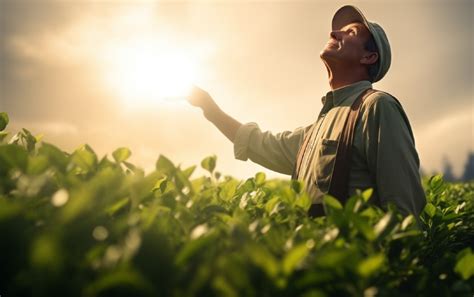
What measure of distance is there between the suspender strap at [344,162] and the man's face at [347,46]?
2.55 ft

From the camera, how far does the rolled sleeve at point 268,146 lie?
4426 millimetres

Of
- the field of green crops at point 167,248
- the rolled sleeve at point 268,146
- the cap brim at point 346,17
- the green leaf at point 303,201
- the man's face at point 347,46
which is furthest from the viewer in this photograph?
the rolled sleeve at point 268,146

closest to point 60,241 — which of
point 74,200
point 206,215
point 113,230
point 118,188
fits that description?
point 74,200

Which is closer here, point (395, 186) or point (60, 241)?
point (60, 241)

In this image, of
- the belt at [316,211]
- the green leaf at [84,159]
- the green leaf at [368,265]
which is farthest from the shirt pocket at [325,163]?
the green leaf at [368,265]

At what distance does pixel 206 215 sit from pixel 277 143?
9.42ft

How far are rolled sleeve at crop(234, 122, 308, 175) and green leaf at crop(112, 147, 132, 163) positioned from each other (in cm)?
274

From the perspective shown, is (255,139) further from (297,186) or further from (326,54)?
(297,186)

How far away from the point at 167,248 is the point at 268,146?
3542 mm

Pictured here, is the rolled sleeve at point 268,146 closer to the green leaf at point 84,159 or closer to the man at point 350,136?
the man at point 350,136

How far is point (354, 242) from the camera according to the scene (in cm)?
143

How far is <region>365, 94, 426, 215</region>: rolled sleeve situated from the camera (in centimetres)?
291

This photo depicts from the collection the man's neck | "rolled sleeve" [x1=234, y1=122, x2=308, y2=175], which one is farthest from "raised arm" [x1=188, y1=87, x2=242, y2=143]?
the man's neck

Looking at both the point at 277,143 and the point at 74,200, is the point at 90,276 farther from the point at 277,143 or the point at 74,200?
the point at 277,143
